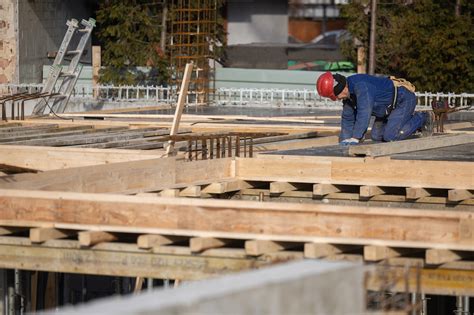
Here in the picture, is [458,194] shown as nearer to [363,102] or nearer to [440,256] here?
[363,102]

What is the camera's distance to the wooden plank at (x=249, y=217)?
10719mm

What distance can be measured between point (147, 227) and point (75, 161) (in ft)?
14.3

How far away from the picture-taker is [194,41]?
1318 inches

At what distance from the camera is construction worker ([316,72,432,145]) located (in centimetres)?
1675

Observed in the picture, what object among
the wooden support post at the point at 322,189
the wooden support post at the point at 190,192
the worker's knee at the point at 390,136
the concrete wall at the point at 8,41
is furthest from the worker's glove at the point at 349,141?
the concrete wall at the point at 8,41

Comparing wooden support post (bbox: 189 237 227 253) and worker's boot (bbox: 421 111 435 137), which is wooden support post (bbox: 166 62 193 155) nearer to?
worker's boot (bbox: 421 111 435 137)

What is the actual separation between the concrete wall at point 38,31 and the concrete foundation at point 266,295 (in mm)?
26844

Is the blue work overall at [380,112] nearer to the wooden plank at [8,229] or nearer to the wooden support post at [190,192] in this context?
the wooden support post at [190,192]

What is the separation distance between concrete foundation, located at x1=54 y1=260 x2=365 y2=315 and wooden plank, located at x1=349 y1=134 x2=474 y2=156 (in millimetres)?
7990

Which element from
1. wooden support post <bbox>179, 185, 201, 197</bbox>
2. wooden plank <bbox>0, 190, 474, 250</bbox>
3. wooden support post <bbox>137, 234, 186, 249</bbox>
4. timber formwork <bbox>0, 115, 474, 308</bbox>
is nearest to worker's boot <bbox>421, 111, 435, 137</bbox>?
wooden support post <bbox>179, 185, 201, 197</bbox>

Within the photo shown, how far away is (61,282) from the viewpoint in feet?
52.0

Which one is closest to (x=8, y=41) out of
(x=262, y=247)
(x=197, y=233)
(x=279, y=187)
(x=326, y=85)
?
(x=326, y=85)

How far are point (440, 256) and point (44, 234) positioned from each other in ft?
10.9

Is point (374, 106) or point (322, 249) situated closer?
point (322, 249)
